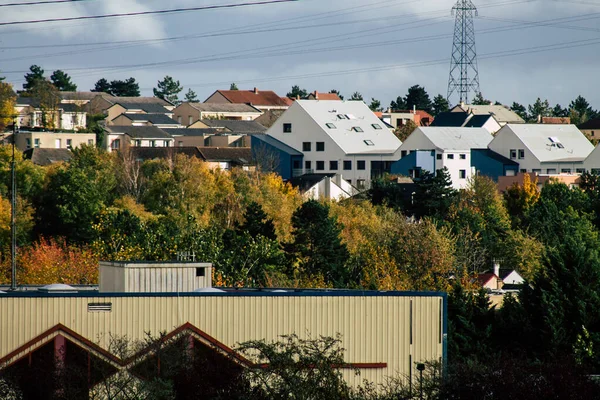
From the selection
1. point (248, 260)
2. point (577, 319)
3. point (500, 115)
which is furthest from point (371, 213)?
point (500, 115)

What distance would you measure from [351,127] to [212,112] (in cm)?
4544

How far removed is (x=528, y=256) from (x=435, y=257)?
7.16 meters

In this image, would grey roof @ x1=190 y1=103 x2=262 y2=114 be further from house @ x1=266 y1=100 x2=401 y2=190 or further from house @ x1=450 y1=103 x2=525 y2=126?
house @ x1=266 y1=100 x2=401 y2=190

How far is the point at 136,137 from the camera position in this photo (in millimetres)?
98625

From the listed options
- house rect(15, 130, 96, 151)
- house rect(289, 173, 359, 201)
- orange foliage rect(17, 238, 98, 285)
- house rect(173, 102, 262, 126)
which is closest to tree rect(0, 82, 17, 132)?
house rect(15, 130, 96, 151)

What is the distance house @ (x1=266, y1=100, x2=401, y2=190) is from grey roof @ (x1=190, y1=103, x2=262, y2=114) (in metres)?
42.7

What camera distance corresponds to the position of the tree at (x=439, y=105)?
150 m

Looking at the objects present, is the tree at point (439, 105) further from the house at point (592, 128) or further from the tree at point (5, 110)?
the tree at point (5, 110)

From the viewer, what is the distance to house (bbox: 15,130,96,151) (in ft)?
297

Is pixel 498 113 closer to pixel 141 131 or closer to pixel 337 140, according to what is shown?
pixel 141 131

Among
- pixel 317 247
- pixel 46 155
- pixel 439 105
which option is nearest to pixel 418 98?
pixel 439 105

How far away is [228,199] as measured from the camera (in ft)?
201

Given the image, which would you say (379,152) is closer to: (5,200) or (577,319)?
(5,200)

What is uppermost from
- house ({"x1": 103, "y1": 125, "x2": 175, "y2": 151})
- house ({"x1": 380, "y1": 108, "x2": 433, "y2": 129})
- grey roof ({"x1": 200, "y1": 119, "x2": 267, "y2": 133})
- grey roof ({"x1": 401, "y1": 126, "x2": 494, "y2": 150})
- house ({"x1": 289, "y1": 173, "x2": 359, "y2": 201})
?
house ({"x1": 380, "y1": 108, "x2": 433, "y2": 129})
